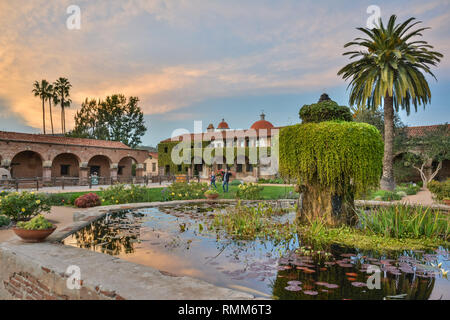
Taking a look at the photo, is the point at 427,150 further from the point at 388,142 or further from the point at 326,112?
the point at 326,112

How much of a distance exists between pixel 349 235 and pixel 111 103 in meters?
49.1

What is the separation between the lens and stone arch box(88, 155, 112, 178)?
107 ft

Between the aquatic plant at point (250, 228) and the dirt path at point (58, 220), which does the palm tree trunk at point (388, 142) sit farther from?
the dirt path at point (58, 220)

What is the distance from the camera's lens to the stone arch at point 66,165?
1144 inches

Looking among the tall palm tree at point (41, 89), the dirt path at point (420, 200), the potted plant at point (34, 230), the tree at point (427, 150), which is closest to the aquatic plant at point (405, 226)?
the dirt path at point (420, 200)

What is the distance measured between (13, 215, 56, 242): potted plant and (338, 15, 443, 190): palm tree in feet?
65.0

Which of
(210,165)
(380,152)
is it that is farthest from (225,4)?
(210,165)

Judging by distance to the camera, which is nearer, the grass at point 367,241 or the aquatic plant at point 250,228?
the grass at point 367,241

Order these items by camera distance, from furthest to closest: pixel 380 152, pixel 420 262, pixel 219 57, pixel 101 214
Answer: pixel 219 57 → pixel 101 214 → pixel 380 152 → pixel 420 262

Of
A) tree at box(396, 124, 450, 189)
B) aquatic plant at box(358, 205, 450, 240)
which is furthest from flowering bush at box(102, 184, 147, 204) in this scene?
tree at box(396, 124, 450, 189)

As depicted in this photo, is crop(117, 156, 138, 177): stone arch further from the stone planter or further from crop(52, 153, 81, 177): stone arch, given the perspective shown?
the stone planter

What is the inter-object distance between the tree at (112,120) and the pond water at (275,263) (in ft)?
147
